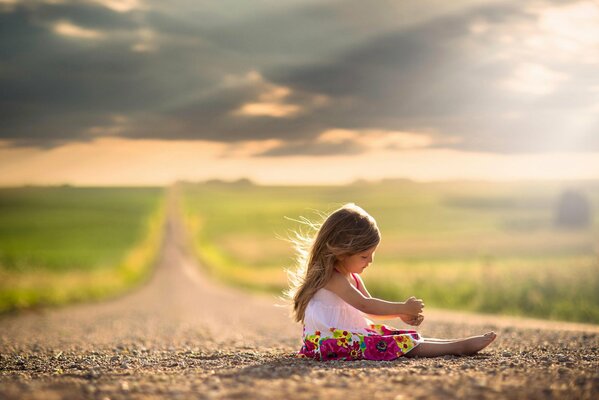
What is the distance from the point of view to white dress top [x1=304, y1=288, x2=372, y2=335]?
6.87 metres

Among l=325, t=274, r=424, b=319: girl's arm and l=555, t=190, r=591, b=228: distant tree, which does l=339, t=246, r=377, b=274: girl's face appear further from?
l=555, t=190, r=591, b=228: distant tree

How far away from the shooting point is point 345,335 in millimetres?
6844

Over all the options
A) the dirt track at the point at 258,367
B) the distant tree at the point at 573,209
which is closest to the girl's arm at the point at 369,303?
the dirt track at the point at 258,367

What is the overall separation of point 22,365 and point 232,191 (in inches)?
5486

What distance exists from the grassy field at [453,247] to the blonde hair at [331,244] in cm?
32

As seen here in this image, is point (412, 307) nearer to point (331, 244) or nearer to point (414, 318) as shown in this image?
point (414, 318)

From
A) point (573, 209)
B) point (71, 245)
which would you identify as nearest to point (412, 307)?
point (71, 245)

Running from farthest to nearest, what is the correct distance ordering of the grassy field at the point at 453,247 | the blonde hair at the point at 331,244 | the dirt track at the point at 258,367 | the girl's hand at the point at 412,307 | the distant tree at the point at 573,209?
the distant tree at the point at 573,209 → the grassy field at the point at 453,247 → the blonde hair at the point at 331,244 → the girl's hand at the point at 412,307 → the dirt track at the point at 258,367

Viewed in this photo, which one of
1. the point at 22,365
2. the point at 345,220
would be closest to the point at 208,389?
the point at 345,220

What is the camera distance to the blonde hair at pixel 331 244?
673 centimetres

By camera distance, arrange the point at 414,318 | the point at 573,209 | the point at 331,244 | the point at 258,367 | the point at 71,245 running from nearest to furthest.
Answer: the point at 258,367
the point at 414,318
the point at 331,244
the point at 71,245
the point at 573,209

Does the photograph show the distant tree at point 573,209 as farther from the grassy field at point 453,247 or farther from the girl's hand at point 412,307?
the girl's hand at point 412,307

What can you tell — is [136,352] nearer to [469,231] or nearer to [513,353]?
[513,353]

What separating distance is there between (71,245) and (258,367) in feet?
160
